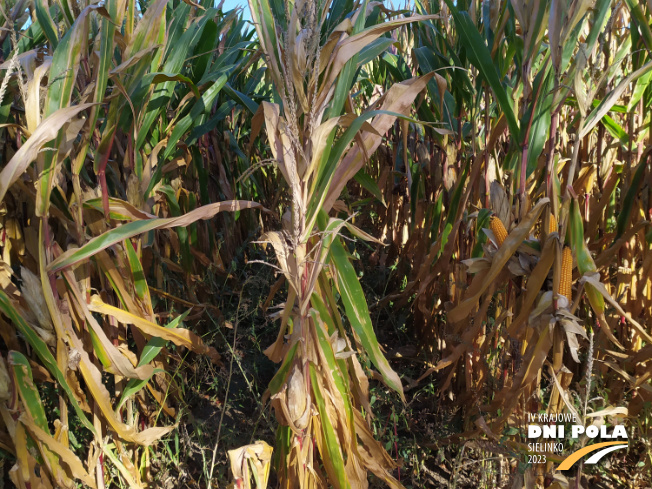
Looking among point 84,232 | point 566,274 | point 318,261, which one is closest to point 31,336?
point 84,232

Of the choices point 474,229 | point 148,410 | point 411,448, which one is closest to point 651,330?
point 474,229

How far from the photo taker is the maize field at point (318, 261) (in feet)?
3.70

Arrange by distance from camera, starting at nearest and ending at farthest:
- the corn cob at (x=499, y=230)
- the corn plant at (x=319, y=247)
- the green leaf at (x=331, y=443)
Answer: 1. the corn plant at (x=319, y=247)
2. the green leaf at (x=331, y=443)
3. the corn cob at (x=499, y=230)

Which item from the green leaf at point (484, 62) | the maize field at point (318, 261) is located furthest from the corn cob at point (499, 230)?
the green leaf at point (484, 62)

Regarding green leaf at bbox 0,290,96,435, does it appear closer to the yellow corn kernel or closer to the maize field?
the maize field

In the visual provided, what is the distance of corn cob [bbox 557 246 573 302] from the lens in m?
1.22

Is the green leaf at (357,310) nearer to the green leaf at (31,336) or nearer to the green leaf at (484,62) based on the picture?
the green leaf at (484,62)

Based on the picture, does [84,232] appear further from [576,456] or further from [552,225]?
[576,456]

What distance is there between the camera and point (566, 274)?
4.04 ft

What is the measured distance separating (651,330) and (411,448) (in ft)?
3.10

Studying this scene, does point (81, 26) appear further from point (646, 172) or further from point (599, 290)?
point (646, 172)

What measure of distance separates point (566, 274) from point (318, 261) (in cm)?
63

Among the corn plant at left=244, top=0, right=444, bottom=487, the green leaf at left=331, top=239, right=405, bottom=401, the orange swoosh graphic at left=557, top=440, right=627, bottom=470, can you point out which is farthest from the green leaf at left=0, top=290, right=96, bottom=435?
the orange swoosh graphic at left=557, top=440, right=627, bottom=470

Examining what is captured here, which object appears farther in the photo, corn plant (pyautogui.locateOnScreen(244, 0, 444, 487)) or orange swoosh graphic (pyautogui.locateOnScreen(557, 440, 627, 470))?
orange swoosh graphic (pyautogui.locateOnScreen(557, 440, 627, 470))
